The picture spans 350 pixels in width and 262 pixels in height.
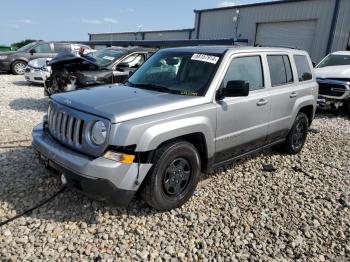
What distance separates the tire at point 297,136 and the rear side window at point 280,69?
810 millimetres

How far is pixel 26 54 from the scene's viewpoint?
16266mm

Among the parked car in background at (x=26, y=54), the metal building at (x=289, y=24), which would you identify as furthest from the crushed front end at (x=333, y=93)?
the parked car in background at (x=26, y=54)

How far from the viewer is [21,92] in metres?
10.8

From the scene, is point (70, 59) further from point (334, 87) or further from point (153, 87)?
point (334, 87)

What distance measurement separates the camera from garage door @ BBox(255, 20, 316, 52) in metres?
17.6

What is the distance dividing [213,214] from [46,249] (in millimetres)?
1783

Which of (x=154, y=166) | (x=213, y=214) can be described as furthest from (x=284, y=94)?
(x=154, y=166)

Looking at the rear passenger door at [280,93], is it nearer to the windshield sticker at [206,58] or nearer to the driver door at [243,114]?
the driver door at [243,114]

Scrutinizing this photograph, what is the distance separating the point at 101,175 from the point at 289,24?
18108 millimetres

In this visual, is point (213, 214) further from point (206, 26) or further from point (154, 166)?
point (206, 26)

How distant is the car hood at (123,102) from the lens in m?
3.22

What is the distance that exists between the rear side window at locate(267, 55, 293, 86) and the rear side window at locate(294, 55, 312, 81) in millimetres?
333

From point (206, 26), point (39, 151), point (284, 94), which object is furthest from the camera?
point (206, 26)

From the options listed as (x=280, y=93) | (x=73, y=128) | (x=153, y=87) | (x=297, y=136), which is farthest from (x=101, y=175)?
(x=297, y=136)
